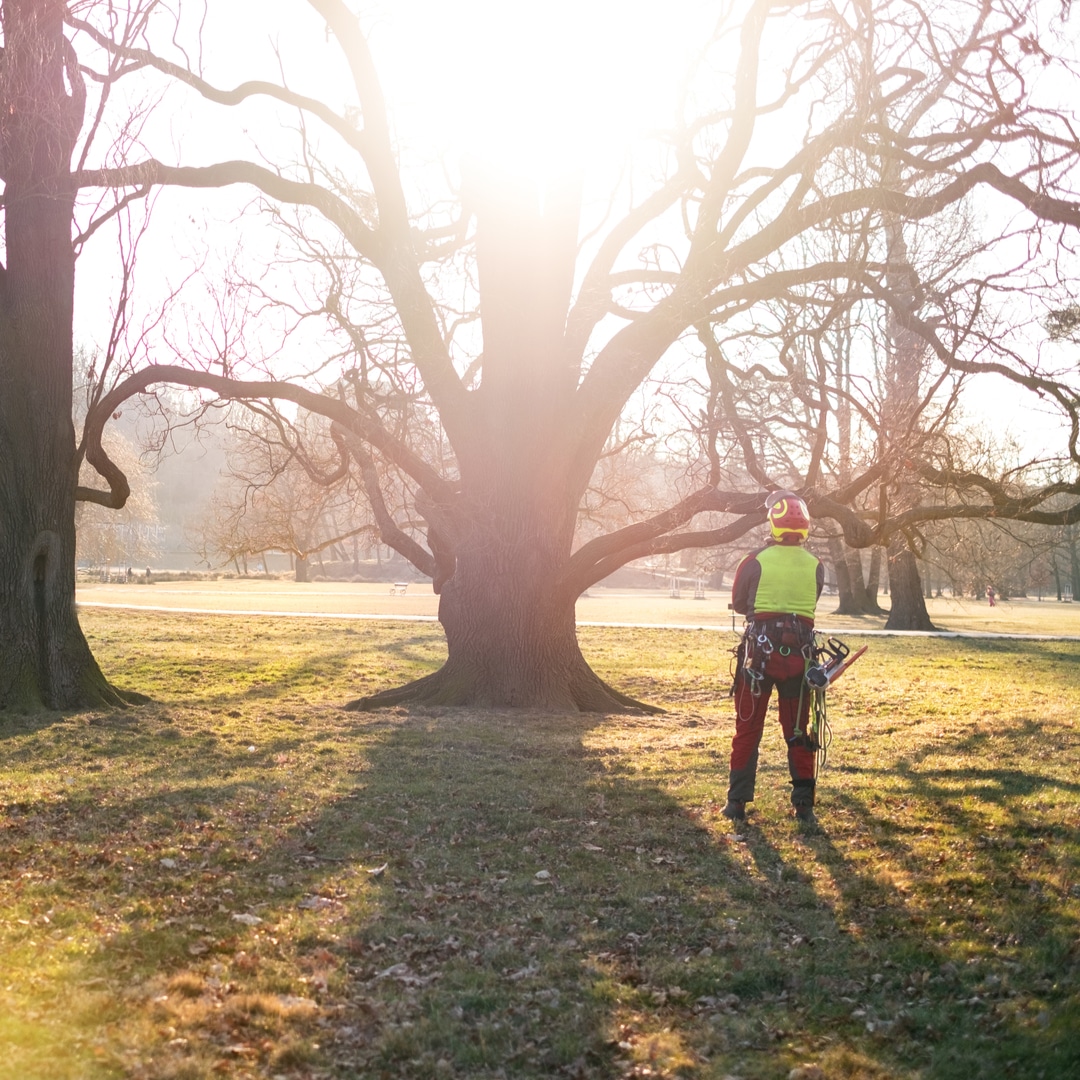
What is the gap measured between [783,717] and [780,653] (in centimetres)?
46

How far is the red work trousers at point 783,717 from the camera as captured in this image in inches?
321

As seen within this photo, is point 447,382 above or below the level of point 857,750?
above

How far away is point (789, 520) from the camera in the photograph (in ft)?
27.1

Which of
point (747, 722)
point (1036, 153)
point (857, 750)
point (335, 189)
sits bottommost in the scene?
point (857, 750)

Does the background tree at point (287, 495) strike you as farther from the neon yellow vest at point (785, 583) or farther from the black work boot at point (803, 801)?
the black work boot at point (803, 801)

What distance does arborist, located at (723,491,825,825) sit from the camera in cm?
815

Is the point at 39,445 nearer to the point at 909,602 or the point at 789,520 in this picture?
the point at 789,520

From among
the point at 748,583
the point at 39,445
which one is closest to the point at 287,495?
the point at 39,445

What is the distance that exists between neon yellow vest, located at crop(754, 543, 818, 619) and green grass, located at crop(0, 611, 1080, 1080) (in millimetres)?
1543

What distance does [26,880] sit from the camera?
6.24 m

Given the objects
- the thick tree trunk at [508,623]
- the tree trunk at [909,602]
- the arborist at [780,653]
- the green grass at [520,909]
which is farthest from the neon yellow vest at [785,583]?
the tree trunk at [909,602]

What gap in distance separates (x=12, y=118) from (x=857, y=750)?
10.5 metres

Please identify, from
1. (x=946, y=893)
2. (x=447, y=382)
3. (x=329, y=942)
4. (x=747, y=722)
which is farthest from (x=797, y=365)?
(x=329, y=942)

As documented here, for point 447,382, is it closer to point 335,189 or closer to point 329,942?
point 335,189
